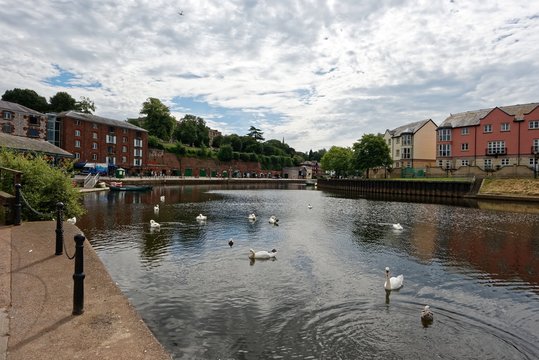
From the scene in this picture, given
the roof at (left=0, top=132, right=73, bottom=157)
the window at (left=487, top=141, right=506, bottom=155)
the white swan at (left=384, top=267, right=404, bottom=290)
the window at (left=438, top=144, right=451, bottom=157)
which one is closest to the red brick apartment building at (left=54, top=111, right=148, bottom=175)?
the roof at (left=0, top=132, right=73, bottom=157)

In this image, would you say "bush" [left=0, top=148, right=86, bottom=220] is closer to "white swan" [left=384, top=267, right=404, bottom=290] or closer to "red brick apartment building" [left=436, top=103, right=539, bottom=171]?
"white swan" [left=384, top=267, right=404, bottom=290]

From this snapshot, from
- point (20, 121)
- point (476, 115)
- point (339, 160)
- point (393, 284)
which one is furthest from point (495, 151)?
point (20, 121)

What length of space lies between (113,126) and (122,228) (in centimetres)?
7862

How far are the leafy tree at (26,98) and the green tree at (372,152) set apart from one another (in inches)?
3239

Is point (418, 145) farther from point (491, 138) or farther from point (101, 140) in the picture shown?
point (101, 140)

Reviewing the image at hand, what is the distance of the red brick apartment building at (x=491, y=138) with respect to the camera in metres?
68.6

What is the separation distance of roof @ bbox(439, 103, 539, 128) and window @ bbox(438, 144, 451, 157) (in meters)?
4.32

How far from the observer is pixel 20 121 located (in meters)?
73.9

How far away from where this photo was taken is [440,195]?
60.2 meters

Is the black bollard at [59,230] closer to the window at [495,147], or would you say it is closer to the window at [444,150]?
the window at [495,147]

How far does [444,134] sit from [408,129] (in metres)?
10.7

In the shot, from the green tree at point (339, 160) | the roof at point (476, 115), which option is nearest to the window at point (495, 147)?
the roof at point (476, 115)

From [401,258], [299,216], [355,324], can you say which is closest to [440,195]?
[299,216]

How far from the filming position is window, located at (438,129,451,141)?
3204 inches
